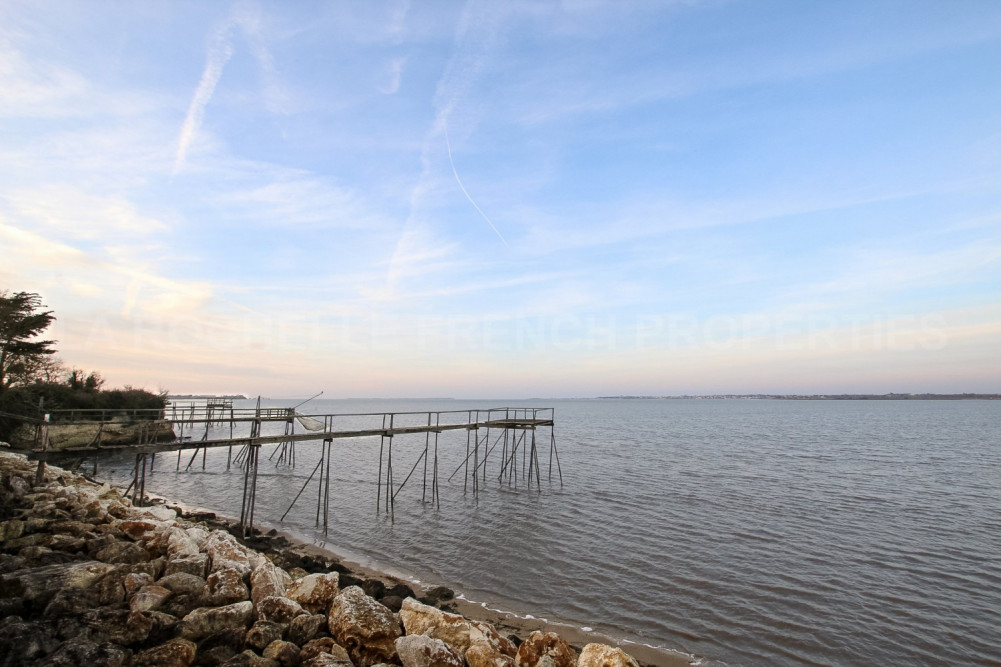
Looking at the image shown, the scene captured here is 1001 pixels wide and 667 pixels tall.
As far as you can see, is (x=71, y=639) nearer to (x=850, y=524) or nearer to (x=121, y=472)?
(x=850, y=524)

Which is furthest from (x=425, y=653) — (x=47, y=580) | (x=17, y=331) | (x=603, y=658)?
(x=17, y=331)

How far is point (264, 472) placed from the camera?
1427 inches

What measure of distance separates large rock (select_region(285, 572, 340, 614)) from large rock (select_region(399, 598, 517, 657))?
140 cm

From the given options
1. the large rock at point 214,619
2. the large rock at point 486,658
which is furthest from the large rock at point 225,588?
the large rock at point 486,658

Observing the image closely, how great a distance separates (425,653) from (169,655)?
3.35 metres

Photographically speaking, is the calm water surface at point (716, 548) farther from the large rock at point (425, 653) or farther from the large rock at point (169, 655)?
the large rock at point (169, 655)

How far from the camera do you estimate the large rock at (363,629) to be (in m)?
7.59

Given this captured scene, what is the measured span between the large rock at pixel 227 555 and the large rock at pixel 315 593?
111cm

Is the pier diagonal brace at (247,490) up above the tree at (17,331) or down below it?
below

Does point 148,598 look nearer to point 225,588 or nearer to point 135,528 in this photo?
point 225,588

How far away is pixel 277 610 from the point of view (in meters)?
8.09

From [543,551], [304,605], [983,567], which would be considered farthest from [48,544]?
[983,567]

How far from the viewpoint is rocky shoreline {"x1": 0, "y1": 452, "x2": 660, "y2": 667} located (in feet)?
22.1

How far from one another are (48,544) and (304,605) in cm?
519
